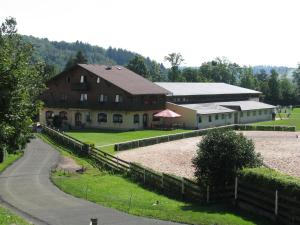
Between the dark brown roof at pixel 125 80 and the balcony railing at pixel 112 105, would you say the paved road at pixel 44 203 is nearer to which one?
the balcony railing at pixel 112 105

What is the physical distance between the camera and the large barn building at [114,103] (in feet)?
228

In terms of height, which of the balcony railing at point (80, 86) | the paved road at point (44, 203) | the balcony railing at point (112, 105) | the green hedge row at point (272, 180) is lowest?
the paved road at point (44, 203)

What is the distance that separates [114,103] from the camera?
69.7 meters

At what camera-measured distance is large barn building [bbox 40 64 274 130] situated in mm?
69438

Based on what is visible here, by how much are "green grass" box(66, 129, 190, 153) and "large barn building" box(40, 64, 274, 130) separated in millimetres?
3976

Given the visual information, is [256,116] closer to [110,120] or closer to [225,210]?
[110,120]

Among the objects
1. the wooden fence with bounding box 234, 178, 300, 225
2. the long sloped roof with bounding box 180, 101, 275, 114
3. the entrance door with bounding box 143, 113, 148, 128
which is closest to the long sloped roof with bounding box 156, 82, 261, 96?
the long sloped roof with bounding box 180, 101, 275, 114

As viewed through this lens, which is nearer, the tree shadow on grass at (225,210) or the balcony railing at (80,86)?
the tree shadow on grass at (225,210)

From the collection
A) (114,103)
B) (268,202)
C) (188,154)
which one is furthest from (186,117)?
(268,202)

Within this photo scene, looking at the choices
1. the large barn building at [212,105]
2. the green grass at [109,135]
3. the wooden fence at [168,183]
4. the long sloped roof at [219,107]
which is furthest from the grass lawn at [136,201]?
the long sloped roof at [219,107]

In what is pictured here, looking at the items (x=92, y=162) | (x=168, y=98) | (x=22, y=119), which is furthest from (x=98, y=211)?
(x=168, y=98)

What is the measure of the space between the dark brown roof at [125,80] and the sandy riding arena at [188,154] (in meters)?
12.1

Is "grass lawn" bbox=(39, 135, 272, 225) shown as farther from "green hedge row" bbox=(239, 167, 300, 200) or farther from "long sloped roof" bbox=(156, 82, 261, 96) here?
"long sloped roof" bbox=(156, 82, 261, 96)

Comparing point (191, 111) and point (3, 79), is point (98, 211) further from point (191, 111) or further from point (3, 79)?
point (191, 111)
